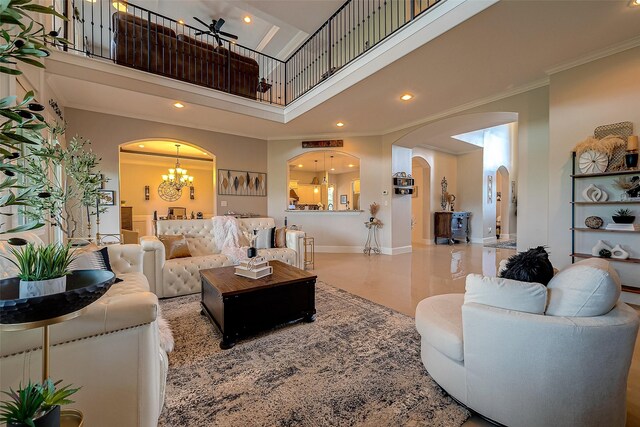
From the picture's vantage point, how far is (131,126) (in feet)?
16.7

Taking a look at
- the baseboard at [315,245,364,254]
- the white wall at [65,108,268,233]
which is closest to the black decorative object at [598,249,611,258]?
the baseboard at [315,245,364,254]

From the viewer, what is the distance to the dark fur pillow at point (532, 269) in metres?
1.51

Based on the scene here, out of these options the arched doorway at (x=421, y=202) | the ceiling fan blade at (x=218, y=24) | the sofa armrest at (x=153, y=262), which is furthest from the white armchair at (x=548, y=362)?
the arched doorway at (x=421, y=202)

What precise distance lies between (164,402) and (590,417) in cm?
216

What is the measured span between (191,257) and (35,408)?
117 inches

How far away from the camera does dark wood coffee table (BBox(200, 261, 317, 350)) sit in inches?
84.7

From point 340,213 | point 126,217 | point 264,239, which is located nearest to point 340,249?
point 340,213

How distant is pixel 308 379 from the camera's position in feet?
5.65

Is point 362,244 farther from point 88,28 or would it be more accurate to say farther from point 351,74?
point 88,28

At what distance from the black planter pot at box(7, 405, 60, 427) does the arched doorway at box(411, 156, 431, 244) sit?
330 inches

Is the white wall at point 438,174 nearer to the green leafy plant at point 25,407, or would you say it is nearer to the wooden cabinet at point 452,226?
the wooden cabinet at point 452,226

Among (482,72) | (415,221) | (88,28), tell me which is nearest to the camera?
(482,72)

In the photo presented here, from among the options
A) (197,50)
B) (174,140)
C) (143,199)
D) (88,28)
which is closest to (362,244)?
(174,140)

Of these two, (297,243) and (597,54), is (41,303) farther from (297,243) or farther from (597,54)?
(597,54)
